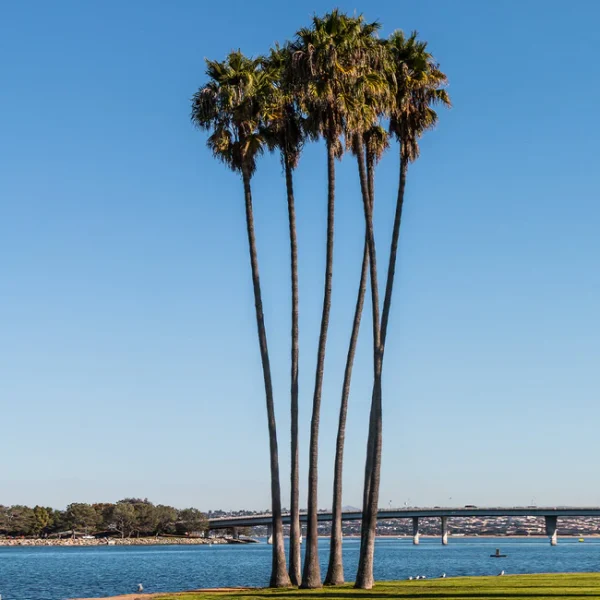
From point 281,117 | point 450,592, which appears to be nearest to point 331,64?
point 281,117

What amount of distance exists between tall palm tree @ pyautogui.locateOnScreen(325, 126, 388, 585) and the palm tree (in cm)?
240

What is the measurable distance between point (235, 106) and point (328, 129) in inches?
186

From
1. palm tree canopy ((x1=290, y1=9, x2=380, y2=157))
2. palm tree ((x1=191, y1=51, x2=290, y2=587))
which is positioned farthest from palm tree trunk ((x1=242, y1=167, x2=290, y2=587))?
palm tree canopy ((x1=290, y1=9, x2=380, y2=157))

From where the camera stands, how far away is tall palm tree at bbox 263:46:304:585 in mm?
44438

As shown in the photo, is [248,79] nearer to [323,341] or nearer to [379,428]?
[323,341]

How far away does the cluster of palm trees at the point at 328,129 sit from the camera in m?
42.6

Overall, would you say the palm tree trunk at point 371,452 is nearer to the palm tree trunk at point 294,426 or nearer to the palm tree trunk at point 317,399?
the palm tree trunk at point 317,399

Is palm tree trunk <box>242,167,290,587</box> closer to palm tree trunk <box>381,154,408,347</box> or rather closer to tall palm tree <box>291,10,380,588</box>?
tall palm tree <box>291,10,380,588</box>

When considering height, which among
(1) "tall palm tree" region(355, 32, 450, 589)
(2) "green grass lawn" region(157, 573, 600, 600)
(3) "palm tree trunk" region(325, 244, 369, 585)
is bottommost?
(2) "green grass lawn" region(157, 573, 600, 600)

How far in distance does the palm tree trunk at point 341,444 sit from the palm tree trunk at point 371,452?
1.15 m

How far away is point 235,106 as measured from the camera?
45.4 meters

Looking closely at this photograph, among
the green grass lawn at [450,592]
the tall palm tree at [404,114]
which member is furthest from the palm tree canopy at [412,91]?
the green grass lawn at [450,592]

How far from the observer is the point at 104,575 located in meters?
95.9

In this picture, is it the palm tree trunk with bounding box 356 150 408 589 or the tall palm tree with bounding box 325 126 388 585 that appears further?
the tall palm tree with bounding box 325 126 388 585
